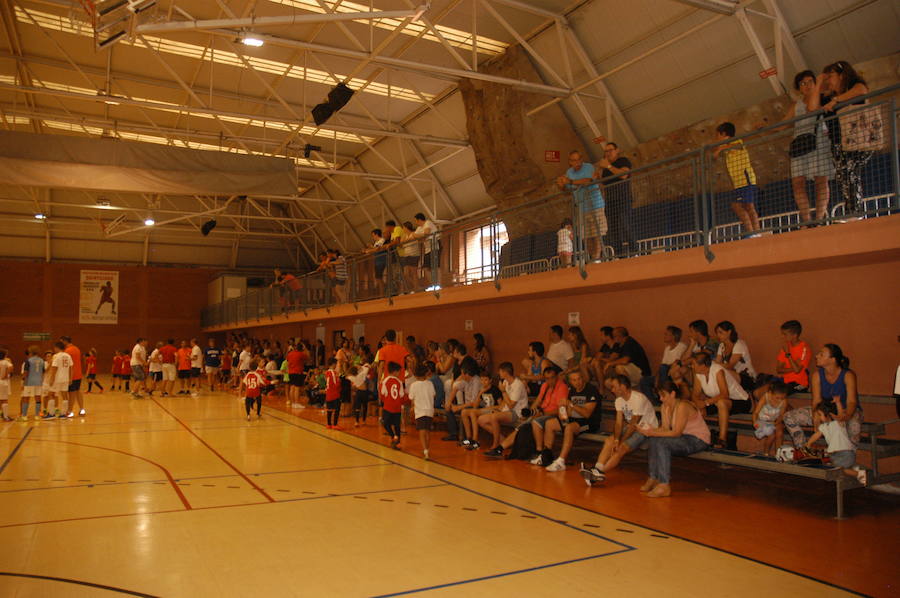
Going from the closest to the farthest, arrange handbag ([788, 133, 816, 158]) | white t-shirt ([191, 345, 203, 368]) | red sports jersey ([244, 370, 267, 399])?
1. handbag ([788, 133, 816, 158])
2. red sports jersey ([244, 370, 267, 399])
3. white t-shirt ([191, 345, 203, 368])

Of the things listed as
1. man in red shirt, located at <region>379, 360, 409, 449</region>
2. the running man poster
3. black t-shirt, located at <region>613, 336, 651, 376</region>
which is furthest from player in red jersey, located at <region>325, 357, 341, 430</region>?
the running man poster

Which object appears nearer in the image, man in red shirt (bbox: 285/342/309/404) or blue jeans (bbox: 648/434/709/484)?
blue jeans (bbox: 648/434/709/484)

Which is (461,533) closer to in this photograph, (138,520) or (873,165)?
(138,520)

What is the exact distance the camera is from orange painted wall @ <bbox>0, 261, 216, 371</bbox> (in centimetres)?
3322

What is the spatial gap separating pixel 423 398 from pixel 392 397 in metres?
0.70

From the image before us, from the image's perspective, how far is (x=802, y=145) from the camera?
22.5ft

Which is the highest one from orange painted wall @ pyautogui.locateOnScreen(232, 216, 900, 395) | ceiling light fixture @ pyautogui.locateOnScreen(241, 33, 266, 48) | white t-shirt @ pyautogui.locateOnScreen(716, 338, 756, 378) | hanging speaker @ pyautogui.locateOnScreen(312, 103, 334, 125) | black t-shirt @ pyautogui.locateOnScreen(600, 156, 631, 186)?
hanging speaker @ pyautogui.locateOnScreen(312, 103, 334, 125)

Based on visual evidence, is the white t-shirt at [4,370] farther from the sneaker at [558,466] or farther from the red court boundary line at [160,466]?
the sneaker at [558,466]

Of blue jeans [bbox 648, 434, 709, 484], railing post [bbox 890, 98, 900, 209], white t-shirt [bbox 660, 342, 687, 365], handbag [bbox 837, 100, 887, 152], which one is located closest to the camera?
railing post [bbox 890, 98, 900, 209]

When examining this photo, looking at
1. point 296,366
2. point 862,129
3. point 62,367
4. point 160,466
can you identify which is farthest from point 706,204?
point 62,367

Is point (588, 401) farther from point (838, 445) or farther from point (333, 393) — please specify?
point (333, 393)

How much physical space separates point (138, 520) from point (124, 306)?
32368 mm

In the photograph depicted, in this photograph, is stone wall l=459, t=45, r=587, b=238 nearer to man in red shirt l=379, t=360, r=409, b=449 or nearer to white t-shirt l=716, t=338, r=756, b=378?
man in red shirt l=379, t=360, r=409, b=449

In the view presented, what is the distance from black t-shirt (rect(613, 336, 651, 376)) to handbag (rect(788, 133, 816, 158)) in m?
3.98
